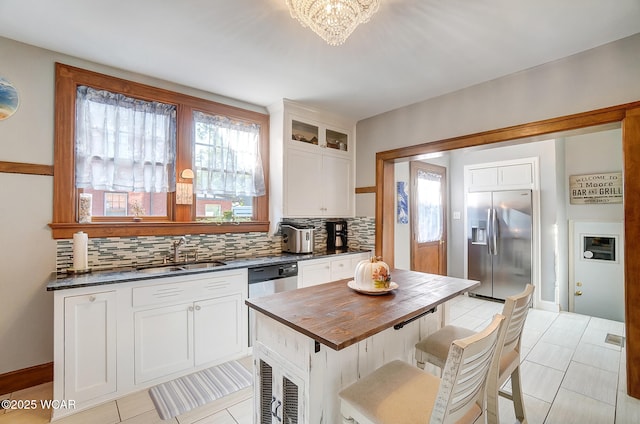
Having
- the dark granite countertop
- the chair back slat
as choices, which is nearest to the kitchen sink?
the dark granite countertop

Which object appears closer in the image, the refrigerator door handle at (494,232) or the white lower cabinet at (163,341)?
the white lower cabinet at (163,341)

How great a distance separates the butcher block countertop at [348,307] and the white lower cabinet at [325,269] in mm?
1135

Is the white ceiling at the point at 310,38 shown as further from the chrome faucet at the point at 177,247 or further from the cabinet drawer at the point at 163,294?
the cabinet drawer at the point at 163,294

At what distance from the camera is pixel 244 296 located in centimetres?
274

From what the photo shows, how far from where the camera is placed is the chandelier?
1.55m

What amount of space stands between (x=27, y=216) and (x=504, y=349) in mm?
3420

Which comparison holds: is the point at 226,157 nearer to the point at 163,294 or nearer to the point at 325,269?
the point at 163,294

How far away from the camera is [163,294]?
232 centimetres

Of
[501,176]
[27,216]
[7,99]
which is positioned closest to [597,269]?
[501,176]

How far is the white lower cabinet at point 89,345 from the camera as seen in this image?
1.97 m

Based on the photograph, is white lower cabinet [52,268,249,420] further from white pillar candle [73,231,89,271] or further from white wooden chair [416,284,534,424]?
white wooden chair [416,284,534,424]

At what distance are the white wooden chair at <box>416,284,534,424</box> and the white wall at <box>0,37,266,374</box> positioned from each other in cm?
288

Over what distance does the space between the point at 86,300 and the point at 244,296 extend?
117 cm

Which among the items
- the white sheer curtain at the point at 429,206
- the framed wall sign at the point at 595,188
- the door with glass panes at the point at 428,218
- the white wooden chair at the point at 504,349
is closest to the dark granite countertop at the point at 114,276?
the white wooden chair at the point at 504,349
